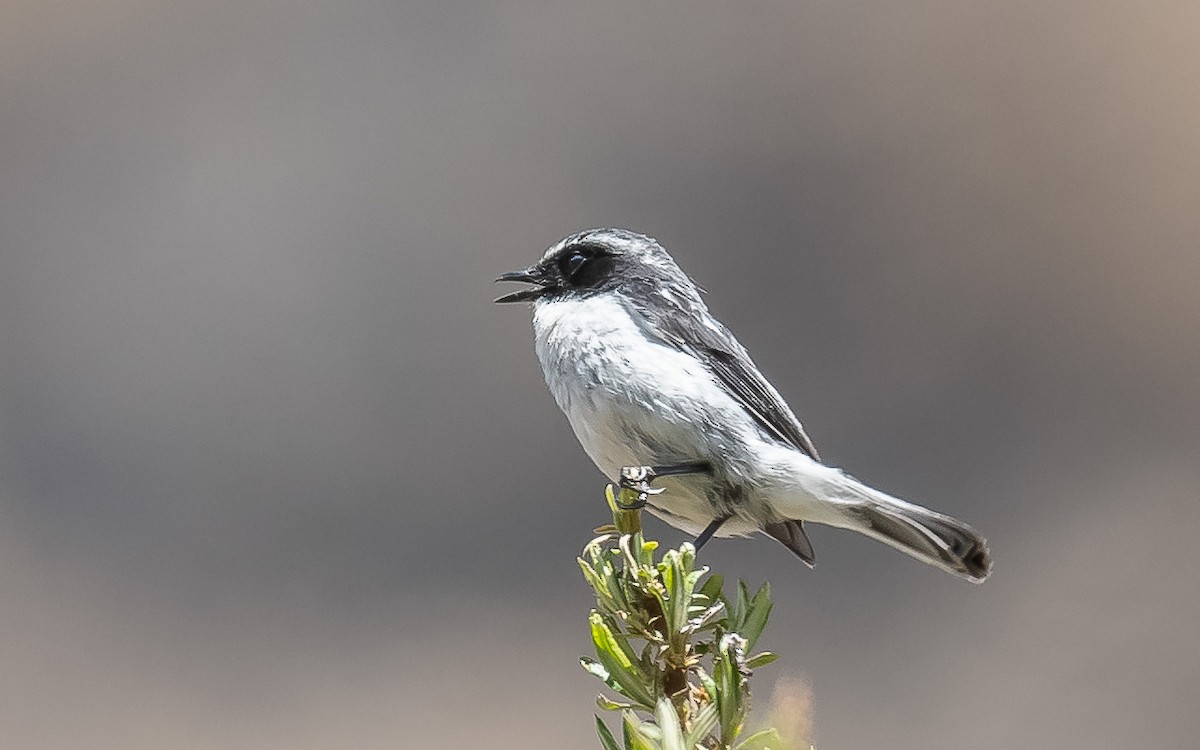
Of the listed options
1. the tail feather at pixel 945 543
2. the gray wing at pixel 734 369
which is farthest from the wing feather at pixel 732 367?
the tail feather at pixel 945 543

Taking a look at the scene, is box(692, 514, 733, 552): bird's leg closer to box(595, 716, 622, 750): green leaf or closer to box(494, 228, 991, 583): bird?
box(494, 228, 991, 583): bird

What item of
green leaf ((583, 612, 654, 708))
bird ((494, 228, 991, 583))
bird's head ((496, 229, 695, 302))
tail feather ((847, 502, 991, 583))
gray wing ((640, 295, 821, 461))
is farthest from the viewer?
bird's head ((496, 229, 695, 302))

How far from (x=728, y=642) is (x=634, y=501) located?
655mm

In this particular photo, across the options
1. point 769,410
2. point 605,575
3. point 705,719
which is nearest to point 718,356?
point 769,410

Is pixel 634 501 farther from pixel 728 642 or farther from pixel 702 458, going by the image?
pixel 728 642

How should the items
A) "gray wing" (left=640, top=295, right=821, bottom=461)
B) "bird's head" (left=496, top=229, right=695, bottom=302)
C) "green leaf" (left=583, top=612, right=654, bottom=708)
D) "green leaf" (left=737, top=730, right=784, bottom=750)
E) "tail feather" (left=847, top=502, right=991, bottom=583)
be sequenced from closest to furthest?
"green leaf" (left=737, top=730, right=784, bottom=750), "green leaf" (left=583, top=612, right=654, bottom=708), "tail feather" (left=847, top=502, right=991, bottom=583), "gray wing" (left=640, top=295, right=821, bottom=461), "bird's head" (left=496, top=229, right=695, bottom=302)

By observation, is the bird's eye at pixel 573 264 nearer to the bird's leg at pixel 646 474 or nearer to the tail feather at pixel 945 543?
the bird's leg at pixel 646 474

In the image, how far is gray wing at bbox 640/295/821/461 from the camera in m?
2.05

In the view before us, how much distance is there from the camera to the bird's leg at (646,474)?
1.75 meters

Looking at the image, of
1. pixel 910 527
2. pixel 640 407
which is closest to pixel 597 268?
pixel 640 407

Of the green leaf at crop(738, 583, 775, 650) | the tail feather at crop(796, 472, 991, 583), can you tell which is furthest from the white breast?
the green leaf at crop(738, 583, 775, 650)

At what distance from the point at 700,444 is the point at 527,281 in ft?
1.77

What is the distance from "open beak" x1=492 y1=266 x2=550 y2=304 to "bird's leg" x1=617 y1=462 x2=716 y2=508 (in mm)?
439

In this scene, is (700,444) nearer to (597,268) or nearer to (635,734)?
(597,268)
